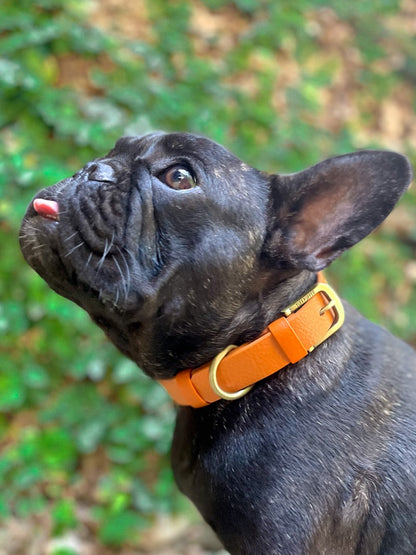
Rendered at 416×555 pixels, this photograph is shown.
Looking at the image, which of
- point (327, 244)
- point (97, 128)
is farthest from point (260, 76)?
point (327, 244)

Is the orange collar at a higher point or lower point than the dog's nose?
lower

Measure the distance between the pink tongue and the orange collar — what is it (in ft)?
1.73

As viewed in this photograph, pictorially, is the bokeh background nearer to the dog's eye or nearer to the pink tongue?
the pink tongue

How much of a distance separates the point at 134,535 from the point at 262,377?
58.1 inches

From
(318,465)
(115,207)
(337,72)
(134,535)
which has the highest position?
(115,207)

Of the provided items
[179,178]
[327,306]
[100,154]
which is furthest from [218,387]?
[100,154]

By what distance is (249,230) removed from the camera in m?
1.46

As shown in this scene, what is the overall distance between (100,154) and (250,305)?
1295 mm

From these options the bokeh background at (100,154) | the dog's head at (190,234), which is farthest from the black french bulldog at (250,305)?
the bokeh background at (100,154)

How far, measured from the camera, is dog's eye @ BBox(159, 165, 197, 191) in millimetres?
1427

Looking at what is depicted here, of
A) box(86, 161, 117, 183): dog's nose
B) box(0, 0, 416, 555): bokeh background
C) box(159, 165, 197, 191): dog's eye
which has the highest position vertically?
box(86, 161, 117, 183): dog's nose

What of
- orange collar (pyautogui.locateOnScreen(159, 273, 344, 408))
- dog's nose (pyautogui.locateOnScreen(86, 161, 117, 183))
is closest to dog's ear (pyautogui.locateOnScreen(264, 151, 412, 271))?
orange collar (pyautogui.locateOnScreen(159, 273, 344, 408))

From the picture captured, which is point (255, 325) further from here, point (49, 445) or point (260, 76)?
point (260, 76)

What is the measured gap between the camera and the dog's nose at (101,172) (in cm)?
143
